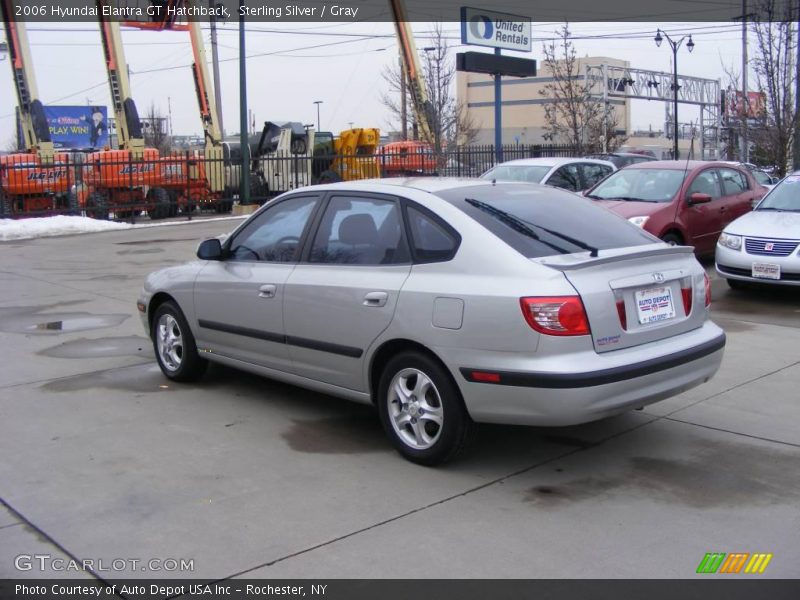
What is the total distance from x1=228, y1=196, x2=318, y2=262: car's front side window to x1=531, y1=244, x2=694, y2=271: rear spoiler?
1.87 m

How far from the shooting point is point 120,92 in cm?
2611

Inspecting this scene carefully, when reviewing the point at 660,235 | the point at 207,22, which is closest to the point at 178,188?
the point at 207,22

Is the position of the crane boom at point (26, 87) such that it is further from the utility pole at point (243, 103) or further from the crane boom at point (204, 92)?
the utility pole at point (243, 103)

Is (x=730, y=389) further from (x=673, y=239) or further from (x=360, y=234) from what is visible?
(x=673, y=239)

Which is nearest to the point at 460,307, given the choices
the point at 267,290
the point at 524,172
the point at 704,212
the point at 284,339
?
the point at 284,339

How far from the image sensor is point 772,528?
13.4ft

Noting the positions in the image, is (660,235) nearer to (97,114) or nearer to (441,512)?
(441,512)

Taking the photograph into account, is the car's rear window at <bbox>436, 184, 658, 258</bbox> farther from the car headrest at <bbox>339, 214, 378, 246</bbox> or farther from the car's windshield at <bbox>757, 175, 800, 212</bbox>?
the car's windshield at <bbox>757, 175, 800, 212</bbox>

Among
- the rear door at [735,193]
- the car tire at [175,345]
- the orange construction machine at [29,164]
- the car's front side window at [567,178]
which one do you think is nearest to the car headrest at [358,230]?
the car tire at [175,345]

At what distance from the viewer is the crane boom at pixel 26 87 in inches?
974

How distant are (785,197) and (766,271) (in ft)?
5.78

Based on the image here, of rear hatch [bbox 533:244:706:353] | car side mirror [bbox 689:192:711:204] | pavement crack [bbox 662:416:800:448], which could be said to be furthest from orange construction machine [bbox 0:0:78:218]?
rear hatch [bbox 533:244:706:353]

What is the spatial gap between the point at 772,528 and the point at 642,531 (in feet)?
2.05

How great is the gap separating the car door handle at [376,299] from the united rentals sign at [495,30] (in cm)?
2182
